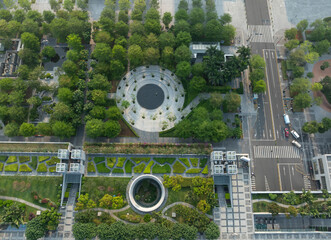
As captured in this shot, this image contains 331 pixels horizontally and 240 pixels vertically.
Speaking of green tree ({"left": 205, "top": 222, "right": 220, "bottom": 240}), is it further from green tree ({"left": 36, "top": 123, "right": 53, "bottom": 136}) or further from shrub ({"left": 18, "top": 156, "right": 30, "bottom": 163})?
green tree ({"left": 36, "top": 123, "right": 53, "bottom": 136})

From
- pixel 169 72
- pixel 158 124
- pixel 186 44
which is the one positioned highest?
pixel 186 44

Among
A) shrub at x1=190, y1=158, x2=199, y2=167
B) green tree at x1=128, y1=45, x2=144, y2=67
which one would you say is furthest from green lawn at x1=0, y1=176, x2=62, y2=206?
green tree at x1=128, y1=45, x2=144, y2=67

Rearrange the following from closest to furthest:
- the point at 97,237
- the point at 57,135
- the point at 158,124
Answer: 1. the point at 97,237
2. the point at 57,135
3. the point at 158,124

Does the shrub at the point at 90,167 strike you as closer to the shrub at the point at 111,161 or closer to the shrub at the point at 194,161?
the shrub at the point at 111,161

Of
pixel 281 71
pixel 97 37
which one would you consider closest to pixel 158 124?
pixel 97 37

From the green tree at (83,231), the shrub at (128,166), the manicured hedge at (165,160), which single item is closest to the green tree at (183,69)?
the manicured hedge at (165,160)

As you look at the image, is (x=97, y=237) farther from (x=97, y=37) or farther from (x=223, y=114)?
(x=97, y=37)

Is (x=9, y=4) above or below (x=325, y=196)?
above
